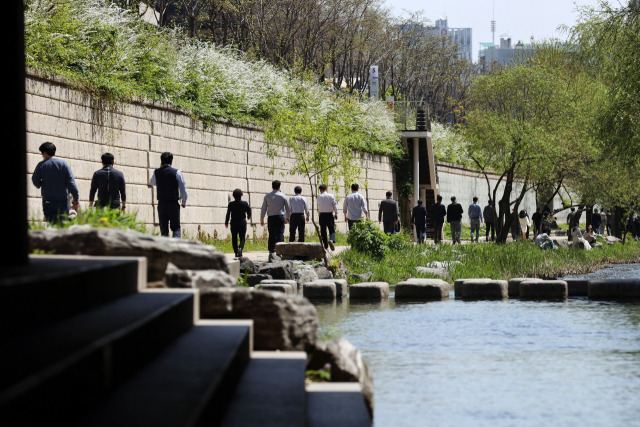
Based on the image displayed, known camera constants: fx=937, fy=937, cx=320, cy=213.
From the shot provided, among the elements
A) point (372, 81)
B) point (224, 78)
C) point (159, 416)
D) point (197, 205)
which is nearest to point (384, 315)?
point (159, 416)

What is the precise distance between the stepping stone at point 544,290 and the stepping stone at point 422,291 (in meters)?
1.21

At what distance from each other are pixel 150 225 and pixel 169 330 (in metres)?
14.2

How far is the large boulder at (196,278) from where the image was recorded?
6.18m

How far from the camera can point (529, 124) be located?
32.0 metres

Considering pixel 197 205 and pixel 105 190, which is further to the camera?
pixel 197 205

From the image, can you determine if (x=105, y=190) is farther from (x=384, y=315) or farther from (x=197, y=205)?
(x=197, y=205)

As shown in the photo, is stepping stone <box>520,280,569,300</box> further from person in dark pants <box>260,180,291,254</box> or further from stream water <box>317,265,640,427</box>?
person in dark pants <box>260,180,291,254</box>

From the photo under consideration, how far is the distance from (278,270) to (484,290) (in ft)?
11.1

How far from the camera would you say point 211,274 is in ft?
21.6

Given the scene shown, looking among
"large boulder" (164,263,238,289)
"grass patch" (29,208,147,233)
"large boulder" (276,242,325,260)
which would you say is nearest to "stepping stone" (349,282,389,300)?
"large boulder" (276,242,325,260)

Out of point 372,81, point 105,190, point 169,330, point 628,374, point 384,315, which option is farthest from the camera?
point 372,81

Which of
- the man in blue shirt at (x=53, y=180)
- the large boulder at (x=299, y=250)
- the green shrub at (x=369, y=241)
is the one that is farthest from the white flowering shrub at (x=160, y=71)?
the man in blue shirt at (x=53, y=180)

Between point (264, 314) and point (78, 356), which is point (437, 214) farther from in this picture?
point (78, 356)

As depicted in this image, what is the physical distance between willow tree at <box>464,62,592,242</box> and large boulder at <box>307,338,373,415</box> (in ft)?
86.2
